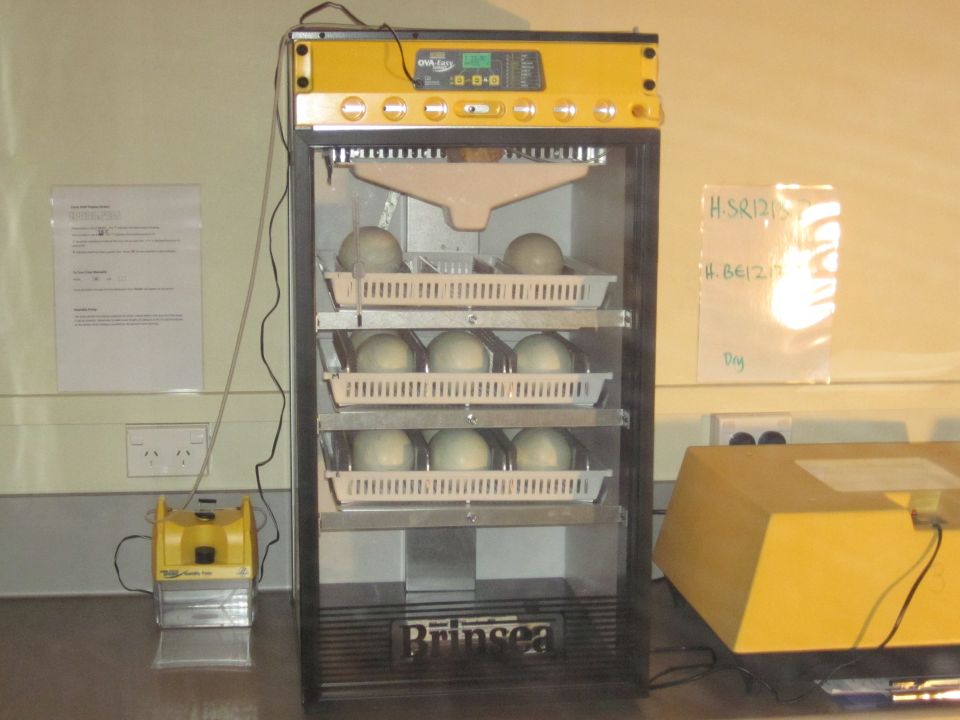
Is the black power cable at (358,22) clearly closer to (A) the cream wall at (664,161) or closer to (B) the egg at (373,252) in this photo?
(A) the cream wall at (664,161)

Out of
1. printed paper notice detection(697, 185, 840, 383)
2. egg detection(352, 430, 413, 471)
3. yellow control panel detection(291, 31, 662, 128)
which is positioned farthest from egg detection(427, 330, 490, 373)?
printed paper notice detection(697, 185, 840, 383)

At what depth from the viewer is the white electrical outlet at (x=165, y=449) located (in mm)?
1806

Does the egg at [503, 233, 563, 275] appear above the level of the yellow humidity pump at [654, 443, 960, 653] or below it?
above

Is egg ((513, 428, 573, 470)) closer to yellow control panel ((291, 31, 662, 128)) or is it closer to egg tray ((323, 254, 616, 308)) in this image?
egg tray ((323, 254, 616, 308))

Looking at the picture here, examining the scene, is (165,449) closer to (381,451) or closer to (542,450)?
(381,451)

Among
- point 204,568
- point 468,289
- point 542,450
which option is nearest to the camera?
point 468,289

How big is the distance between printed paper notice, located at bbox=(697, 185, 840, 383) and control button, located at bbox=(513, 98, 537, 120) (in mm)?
659

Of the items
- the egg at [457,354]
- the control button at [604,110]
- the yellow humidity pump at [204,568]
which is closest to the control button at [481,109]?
the control button at [604,110]

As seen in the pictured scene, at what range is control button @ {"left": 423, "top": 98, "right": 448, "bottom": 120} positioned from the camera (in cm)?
132

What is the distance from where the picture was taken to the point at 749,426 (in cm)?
192

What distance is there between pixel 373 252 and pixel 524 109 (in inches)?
12.8

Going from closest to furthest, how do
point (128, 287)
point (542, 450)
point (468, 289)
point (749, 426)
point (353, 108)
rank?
point (353, 108)
point (468, 289)
point (542, 450)
point (128, 287)
point (749, 426)

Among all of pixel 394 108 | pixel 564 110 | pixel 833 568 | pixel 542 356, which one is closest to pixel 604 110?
pixel 564 110

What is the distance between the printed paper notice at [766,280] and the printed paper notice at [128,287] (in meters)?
0.92
